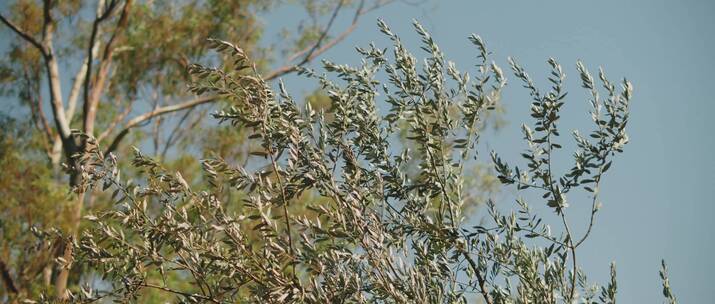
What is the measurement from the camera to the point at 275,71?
Answer: 14.1m

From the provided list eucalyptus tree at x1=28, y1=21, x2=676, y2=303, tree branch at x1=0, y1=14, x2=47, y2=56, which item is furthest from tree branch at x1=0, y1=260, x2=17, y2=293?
eucalyptus tree at x1=28, y1=21, x2=676, y2=303

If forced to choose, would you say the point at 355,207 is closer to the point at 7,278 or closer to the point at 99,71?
the point at 7,278

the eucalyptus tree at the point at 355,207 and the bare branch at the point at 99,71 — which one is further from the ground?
the bare branch at the point at 99,71

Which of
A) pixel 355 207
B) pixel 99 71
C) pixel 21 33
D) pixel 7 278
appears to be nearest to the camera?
pixel 355 207

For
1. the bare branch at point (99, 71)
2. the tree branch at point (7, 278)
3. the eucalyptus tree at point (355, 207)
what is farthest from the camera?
the bare branch at point (99, 71)

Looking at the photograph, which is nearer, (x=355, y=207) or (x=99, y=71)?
(x=355, y=207)

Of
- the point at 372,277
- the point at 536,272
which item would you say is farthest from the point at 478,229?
the point at 372,277

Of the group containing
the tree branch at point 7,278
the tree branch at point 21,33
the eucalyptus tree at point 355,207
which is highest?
the tree branch at point 21,33

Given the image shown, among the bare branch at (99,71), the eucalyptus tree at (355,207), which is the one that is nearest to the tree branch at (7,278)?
the bare branch at (99,71)

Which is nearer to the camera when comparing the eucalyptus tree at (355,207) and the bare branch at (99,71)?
the eucalyptus tree at (355,207)

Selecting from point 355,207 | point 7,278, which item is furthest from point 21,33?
point 355,207

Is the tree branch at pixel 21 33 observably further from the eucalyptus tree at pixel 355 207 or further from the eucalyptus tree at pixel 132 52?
the eucalyptus tree at pixel 355 207

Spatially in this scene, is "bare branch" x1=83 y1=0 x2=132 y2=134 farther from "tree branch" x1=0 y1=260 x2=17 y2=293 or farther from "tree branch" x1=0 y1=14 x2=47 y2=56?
"tree branch" x1=0 y1=260 x2=17 y2=293

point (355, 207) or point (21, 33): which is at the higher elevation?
point (21, 33)
